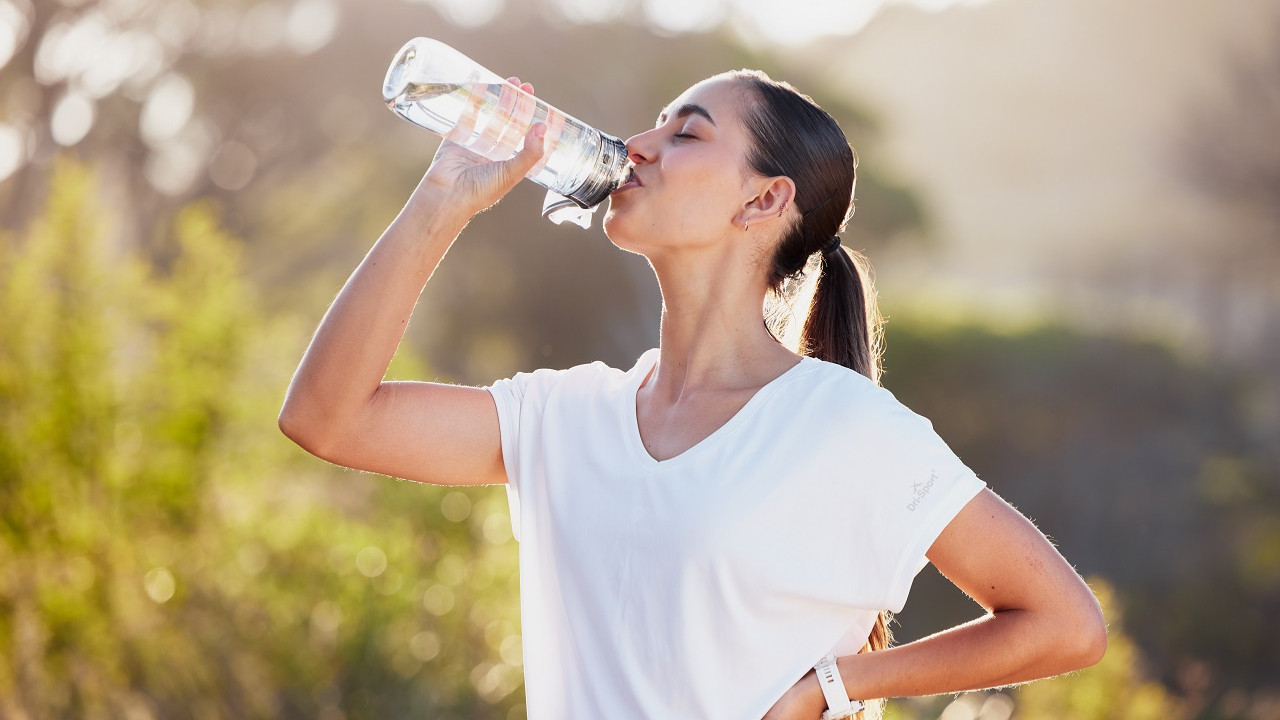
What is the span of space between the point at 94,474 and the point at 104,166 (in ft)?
20.2

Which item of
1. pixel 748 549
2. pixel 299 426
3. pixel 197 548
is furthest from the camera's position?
pixel 197 548

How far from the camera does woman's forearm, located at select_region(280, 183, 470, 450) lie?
1266 millimetres

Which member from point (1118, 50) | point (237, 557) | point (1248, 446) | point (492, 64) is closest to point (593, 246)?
point (492, 64)

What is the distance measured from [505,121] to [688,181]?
0.23 meters

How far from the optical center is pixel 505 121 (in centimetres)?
141

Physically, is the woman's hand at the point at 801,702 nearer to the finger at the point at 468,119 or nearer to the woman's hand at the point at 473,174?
the woman's hand at the point at 473,174

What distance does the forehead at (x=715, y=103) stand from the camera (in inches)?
55.6

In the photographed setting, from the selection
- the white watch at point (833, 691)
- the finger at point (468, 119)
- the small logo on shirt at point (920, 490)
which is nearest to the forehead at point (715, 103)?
the finger at point (468, 119)

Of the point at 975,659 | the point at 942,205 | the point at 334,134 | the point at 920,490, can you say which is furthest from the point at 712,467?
the point at 942,205

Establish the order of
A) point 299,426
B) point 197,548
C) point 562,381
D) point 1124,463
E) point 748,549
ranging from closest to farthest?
point 748,549
point 299,426
point 562,381
point 197,548
point 1124,463

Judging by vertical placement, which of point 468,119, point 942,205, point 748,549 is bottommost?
point 942,205

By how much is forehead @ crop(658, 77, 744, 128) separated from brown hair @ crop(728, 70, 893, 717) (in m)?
0.02

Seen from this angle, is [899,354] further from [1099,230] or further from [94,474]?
[94,474]

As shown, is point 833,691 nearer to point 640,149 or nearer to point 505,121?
point 640,149
